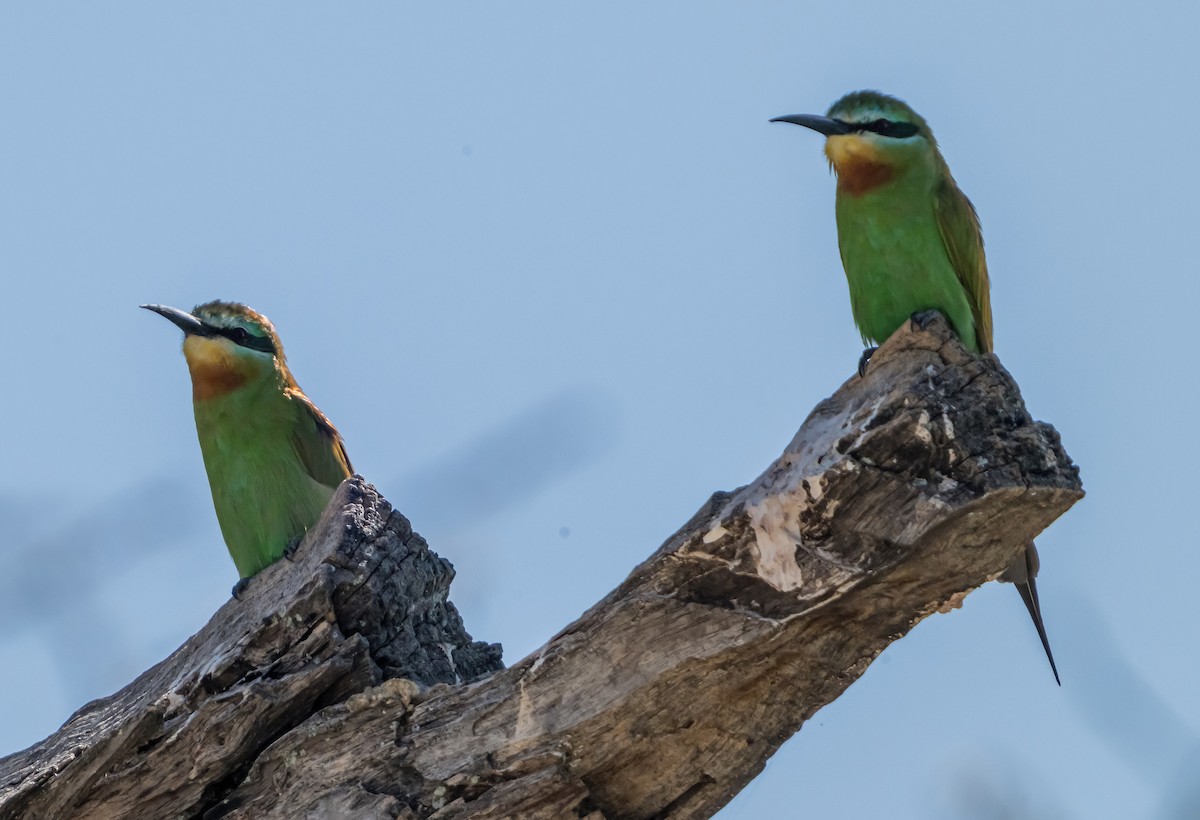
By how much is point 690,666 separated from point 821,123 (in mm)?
2182

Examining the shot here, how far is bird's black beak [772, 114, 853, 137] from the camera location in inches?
180

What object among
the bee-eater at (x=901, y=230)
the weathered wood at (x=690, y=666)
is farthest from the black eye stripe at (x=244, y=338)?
the bee-eater at (x=901, y=230)

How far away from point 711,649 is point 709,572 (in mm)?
165

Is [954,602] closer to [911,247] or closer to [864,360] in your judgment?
[864,360]

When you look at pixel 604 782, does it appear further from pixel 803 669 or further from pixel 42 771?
pixel 42 771

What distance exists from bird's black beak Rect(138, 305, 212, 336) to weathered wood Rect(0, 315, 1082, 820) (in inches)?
72.4

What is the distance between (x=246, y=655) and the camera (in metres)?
3.52

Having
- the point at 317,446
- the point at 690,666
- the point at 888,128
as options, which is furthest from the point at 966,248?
the point at 317,446

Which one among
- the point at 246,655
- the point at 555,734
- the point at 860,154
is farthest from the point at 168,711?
the point at 860,154

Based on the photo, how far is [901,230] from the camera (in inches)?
170

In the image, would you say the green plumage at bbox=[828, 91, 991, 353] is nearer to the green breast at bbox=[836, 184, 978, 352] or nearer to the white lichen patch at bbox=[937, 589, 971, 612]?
the green breast at bbox=[836, 184, 978, 352]

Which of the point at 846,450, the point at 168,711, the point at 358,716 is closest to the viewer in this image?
the point at 846,450

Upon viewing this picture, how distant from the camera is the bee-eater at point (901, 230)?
4285mm

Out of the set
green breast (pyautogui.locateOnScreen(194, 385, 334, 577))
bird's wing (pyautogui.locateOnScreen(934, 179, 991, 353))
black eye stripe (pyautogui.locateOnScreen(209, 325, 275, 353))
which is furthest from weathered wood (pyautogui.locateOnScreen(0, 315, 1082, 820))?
black eye stripe (pyautogui.locateOnScreen(209, 325, 275, 353))
